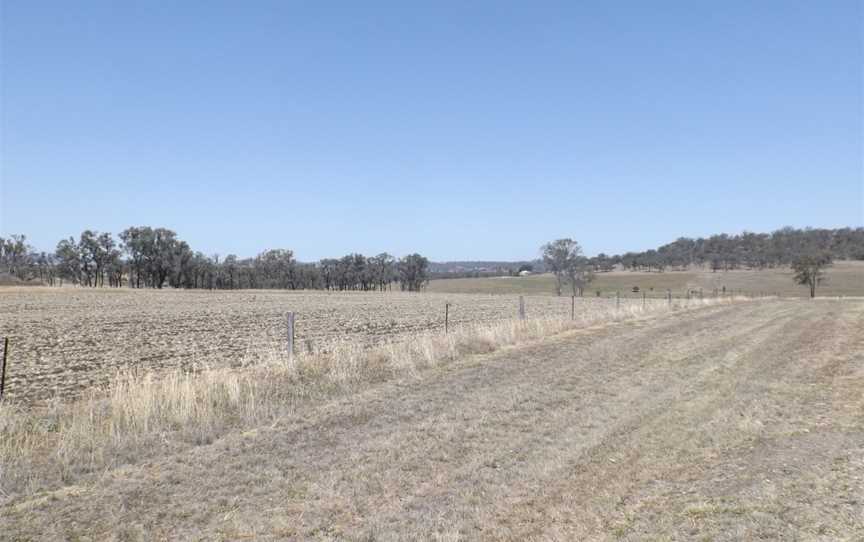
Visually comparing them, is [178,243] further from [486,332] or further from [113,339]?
[486,332]

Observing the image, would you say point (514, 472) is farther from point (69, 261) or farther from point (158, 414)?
point (69, 261)

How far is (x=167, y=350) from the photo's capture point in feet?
60.4

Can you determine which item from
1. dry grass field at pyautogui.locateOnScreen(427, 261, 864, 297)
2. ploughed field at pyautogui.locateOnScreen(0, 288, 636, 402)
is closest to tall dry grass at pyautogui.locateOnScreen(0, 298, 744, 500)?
ploughed field at pyautogui.locateOnScreen(0, 288, 636, 402)

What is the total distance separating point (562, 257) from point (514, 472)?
93132 mm

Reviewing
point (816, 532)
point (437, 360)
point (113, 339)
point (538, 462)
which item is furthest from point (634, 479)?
point (113, 339)

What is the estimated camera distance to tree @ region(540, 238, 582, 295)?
95.3 m

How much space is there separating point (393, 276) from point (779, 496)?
13881 cm

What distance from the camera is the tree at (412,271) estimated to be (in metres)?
141

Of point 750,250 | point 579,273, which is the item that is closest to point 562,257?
point 579,273

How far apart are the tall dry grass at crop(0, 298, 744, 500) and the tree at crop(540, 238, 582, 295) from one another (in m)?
86.9

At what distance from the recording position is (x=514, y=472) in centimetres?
545

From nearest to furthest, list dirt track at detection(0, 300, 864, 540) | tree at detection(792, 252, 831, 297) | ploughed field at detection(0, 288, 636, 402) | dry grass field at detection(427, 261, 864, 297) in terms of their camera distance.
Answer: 1. dirt track at detection(0, 300, 864, 540)
2. ploughed field at detection(0, 288, 636, 402)
3. tree at detection(792, 252, 831, 297)
4. dry grass field at detection(427, 261, 864, 297)

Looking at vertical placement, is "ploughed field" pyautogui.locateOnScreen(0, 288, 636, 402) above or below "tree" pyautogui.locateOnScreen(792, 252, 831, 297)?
below

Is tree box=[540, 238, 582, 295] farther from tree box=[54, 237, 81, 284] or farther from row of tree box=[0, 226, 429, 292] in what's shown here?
tree box=[54, 237, 81, 284]
